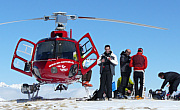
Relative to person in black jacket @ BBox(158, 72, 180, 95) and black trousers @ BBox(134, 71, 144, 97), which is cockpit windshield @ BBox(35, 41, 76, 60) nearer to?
black trousers @ BBox(134, 71, 144, 97)

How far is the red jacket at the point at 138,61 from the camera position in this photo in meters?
11.9

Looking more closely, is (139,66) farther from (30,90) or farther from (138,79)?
(30,90)

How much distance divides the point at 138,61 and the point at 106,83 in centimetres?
142

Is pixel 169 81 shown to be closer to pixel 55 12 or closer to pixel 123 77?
pixel 123 77

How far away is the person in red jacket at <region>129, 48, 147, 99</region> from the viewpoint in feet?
39.2

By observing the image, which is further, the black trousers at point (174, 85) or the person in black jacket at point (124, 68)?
the black trousers at point (174, 85)

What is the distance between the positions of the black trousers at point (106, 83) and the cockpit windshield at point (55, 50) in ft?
8.79

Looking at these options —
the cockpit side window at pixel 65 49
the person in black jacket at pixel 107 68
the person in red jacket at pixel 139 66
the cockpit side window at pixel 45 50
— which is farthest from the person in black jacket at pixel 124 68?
the cockpit side window at pixel 45 50

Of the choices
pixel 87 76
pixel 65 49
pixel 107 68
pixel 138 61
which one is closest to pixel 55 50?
pixel 65 49

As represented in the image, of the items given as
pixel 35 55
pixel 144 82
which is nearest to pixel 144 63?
pixel 144 82

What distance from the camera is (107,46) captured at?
454 inches

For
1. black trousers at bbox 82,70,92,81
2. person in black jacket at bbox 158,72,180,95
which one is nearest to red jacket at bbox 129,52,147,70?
person in black jacket at bbox 158,72,180,95

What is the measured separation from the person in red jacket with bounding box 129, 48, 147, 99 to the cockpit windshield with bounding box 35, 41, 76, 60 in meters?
3.03

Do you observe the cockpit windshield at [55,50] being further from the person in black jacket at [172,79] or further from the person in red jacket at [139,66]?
the person in black jacket at [172,79]
